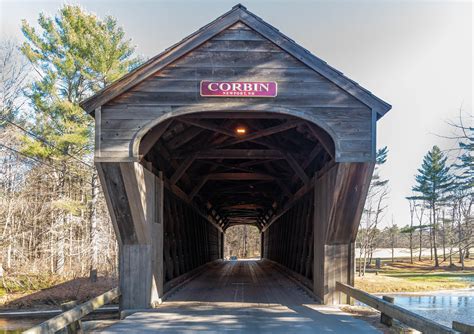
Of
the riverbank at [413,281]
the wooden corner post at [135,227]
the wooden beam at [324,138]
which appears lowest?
the riverbank at [413,281]

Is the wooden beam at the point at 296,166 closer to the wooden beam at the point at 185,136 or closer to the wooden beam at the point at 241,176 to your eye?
the wooden beam at the point at 185,136

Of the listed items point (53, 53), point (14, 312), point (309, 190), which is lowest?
point (14, 312)

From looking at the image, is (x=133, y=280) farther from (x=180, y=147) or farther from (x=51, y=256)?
(x=51, y=256)

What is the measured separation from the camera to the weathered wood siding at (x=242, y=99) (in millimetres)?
6934

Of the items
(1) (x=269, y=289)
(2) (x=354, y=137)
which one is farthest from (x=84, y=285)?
(2) (x=354, y=137)

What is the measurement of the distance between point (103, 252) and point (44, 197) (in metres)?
3.65

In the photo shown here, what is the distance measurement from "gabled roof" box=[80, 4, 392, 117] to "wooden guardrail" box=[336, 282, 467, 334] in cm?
272

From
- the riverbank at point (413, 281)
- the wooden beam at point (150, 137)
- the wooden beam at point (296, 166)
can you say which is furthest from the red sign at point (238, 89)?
the riverbank at point (413, 281)

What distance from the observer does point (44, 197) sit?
836 inches

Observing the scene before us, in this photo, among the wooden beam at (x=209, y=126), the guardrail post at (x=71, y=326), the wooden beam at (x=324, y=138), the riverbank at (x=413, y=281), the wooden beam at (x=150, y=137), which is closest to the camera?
the guardrail post at (x=71, y=326)

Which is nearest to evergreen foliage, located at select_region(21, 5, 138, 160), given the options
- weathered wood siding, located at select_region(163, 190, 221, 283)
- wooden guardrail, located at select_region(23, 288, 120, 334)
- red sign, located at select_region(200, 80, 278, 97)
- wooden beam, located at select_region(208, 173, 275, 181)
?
weathered wood siding, located at select_region(163, 190, 221, 283)

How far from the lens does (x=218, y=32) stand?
7.06 m

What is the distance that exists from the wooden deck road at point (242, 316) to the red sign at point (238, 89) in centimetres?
324

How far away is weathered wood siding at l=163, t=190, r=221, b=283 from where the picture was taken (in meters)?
9.90
